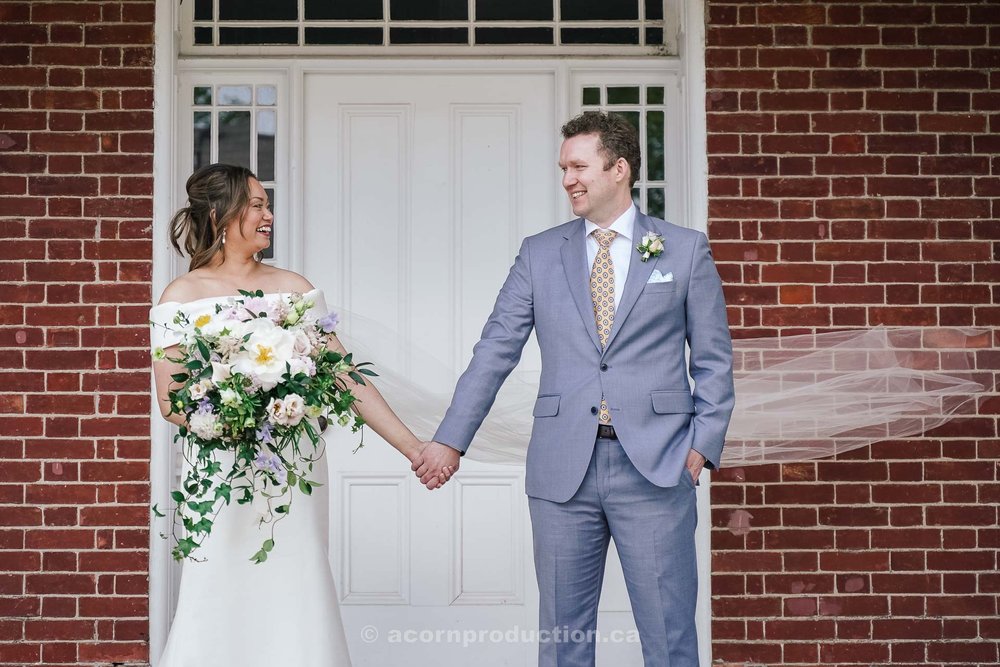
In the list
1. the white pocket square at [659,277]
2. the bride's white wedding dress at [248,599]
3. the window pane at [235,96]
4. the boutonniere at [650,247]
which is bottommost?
the bride's white wedding dress at [248,599]

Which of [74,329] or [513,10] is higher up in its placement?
[513,10]

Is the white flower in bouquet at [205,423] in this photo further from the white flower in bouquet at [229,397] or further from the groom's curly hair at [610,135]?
the groom's curly hair at [610,135]

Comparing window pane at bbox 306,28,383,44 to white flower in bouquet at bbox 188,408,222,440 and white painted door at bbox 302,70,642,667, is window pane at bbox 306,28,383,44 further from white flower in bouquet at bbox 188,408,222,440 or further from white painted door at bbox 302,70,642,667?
white flower in bouquet at bbox 188,408,222,440

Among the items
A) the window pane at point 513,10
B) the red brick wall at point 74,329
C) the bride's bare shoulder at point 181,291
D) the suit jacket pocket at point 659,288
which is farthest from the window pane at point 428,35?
the suit jacket pocket at point 659,288

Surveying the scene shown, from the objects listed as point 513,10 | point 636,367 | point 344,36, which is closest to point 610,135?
point 636,367

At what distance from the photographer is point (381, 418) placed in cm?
388

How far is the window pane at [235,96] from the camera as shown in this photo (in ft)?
16.6

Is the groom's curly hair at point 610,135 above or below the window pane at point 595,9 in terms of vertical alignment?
below

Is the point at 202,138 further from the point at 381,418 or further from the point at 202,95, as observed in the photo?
the point at 381,418

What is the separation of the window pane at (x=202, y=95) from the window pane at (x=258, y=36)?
0.75 feet

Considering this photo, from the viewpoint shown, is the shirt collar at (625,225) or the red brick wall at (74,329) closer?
the shirt collar at (625,225)

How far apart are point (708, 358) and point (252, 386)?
54.9 inches

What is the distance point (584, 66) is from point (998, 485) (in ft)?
8.50

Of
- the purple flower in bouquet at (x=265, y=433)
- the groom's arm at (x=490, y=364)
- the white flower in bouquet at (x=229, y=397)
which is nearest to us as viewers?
the white flower in bouquet at (x=229, y=397)
